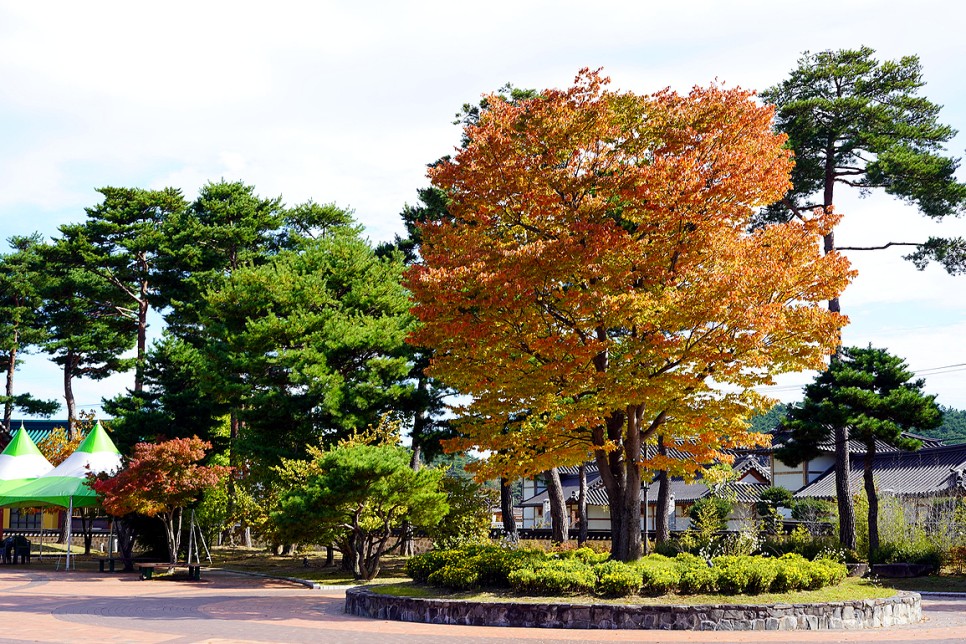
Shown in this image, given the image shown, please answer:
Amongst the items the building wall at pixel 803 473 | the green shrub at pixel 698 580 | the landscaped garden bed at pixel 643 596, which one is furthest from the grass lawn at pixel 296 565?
the building wall at pixel 803 473

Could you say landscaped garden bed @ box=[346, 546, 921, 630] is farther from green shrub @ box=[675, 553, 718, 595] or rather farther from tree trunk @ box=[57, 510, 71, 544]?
tree trunk @ box=[57, 510, 71, 544]

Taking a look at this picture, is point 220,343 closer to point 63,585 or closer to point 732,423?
point 63,585

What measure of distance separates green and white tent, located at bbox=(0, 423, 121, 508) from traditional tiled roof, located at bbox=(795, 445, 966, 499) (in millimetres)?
29937

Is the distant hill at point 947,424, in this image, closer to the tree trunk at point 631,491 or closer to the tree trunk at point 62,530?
the tree trunk at point 62,530

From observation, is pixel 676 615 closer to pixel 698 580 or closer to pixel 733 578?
pixel 698 580

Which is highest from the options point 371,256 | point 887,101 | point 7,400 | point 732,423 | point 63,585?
point 887,101

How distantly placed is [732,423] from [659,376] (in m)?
2.56

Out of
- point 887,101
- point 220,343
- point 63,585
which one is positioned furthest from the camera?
point 220,343

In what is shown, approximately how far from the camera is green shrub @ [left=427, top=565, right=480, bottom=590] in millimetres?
16734

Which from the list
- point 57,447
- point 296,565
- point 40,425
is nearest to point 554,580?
point 296,565

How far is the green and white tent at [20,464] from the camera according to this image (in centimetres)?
3497

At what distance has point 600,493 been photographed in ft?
176

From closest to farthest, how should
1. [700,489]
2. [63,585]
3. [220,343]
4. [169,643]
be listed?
1. [169,643]
2. [63,585]
3. [220,343]
4. [700,489]

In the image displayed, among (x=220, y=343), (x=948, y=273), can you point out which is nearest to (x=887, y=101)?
(x=948, y=273)
